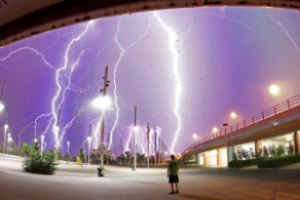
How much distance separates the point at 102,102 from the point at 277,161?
93.9 inches

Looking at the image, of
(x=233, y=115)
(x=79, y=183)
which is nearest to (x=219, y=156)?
(x=233, y=115)

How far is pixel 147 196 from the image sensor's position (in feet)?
12.2

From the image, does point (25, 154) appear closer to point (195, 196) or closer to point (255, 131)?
point (255, 131)

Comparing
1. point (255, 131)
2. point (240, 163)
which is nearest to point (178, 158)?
point (240, 163)

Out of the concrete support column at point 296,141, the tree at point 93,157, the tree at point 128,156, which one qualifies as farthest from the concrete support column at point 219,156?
the tree at point 93,157

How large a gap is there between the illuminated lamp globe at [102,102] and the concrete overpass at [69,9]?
1.08 meters

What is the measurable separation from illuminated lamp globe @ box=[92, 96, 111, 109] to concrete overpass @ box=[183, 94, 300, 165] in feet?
3.41

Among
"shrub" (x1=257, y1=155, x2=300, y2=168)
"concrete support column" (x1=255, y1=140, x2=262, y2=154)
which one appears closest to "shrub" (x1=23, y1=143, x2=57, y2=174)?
"concrete support column" (x1=255, y1=140, x2=262, y2=154)

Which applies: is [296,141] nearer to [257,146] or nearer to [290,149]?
[290,149]

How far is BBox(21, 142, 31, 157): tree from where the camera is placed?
6.20 ft

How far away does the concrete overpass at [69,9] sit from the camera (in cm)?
250

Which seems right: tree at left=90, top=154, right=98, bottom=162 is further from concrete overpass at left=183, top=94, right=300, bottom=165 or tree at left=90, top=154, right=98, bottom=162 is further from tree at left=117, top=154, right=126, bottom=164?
concrete overpass at left=183, top=94, right=300, bottom=165

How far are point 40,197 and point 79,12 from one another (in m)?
2.23

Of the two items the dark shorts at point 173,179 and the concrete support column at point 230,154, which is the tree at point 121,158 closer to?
the dark shorts at point 173,179
